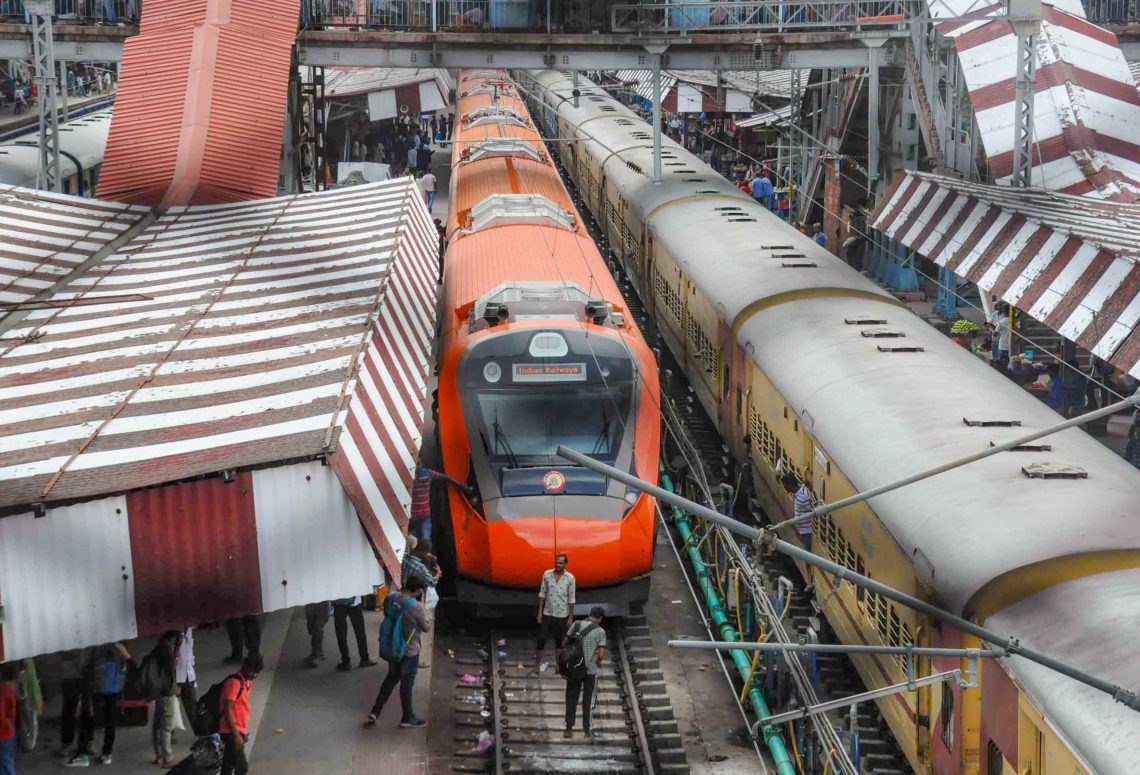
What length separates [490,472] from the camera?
15.3 metres

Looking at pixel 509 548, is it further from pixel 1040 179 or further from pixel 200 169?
pixel 1040 179

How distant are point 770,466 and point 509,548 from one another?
3.94 meters

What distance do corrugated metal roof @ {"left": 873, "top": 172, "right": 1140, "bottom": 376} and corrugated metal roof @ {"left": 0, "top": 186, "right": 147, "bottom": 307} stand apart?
10.4 metres

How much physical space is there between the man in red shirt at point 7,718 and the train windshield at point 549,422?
513cm

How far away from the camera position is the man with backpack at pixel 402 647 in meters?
13.7

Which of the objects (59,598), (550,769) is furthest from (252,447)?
(550,769)

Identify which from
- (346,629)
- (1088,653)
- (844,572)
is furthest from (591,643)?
(844,572)

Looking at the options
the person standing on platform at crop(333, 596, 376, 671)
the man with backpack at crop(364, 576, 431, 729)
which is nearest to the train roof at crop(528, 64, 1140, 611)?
the man with backpack at crop(364, 576, 431, 729)

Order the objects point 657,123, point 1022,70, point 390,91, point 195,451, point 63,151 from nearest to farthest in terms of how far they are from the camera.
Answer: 1. point 195,451
2. point 1022,70
3. point 657,123
4. point 63,151
5. point 390,91

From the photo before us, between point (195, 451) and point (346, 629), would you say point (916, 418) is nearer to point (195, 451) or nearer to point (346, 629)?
point (346, 629)

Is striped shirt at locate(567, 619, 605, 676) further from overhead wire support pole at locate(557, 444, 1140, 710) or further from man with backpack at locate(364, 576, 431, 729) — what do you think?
overhead wire support pole at locate(557, 444, 1140, 710)

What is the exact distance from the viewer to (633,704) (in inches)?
562

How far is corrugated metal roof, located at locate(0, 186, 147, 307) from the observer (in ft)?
52.6

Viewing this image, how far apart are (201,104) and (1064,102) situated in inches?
536
